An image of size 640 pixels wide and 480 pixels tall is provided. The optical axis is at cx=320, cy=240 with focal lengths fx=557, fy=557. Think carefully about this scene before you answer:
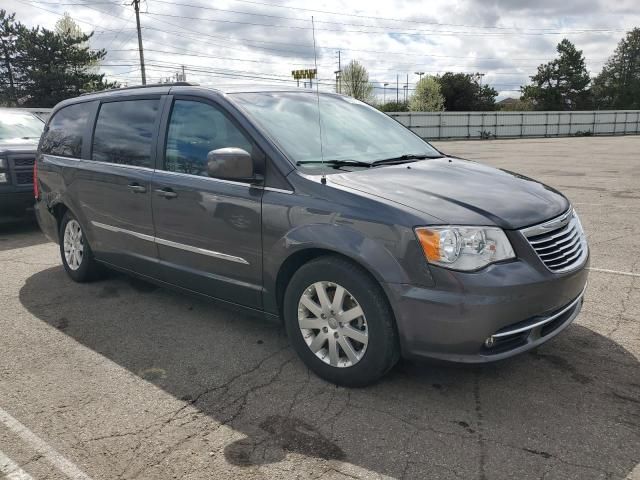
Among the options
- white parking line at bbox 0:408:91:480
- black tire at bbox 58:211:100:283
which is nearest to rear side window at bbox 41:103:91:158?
black tire at bbox 58:211:100:283

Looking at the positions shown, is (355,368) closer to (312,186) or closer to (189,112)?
(312,186)

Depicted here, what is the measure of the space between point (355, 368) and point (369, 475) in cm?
75

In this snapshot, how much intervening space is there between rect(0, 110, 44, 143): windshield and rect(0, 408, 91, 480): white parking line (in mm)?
6675

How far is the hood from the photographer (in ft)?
9.68

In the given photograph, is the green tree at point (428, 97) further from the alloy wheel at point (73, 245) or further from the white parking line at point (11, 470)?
the white parking line at point (11, 470)

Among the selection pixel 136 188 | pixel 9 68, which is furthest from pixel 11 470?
pixel 9 68

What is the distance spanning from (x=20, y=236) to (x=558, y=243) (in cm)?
750

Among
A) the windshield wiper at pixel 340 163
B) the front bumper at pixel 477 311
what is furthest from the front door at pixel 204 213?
the front bumper at pixel 477 311

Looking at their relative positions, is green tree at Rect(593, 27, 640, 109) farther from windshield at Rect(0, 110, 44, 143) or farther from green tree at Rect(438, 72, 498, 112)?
windshield at Rect(0, 110, 44, 143)

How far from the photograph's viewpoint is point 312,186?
326 cm

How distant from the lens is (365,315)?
9.99 feet

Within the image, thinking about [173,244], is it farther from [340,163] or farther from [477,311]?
[477,311]

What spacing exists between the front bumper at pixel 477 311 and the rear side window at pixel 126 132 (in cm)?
245

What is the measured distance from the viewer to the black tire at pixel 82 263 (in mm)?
5246
